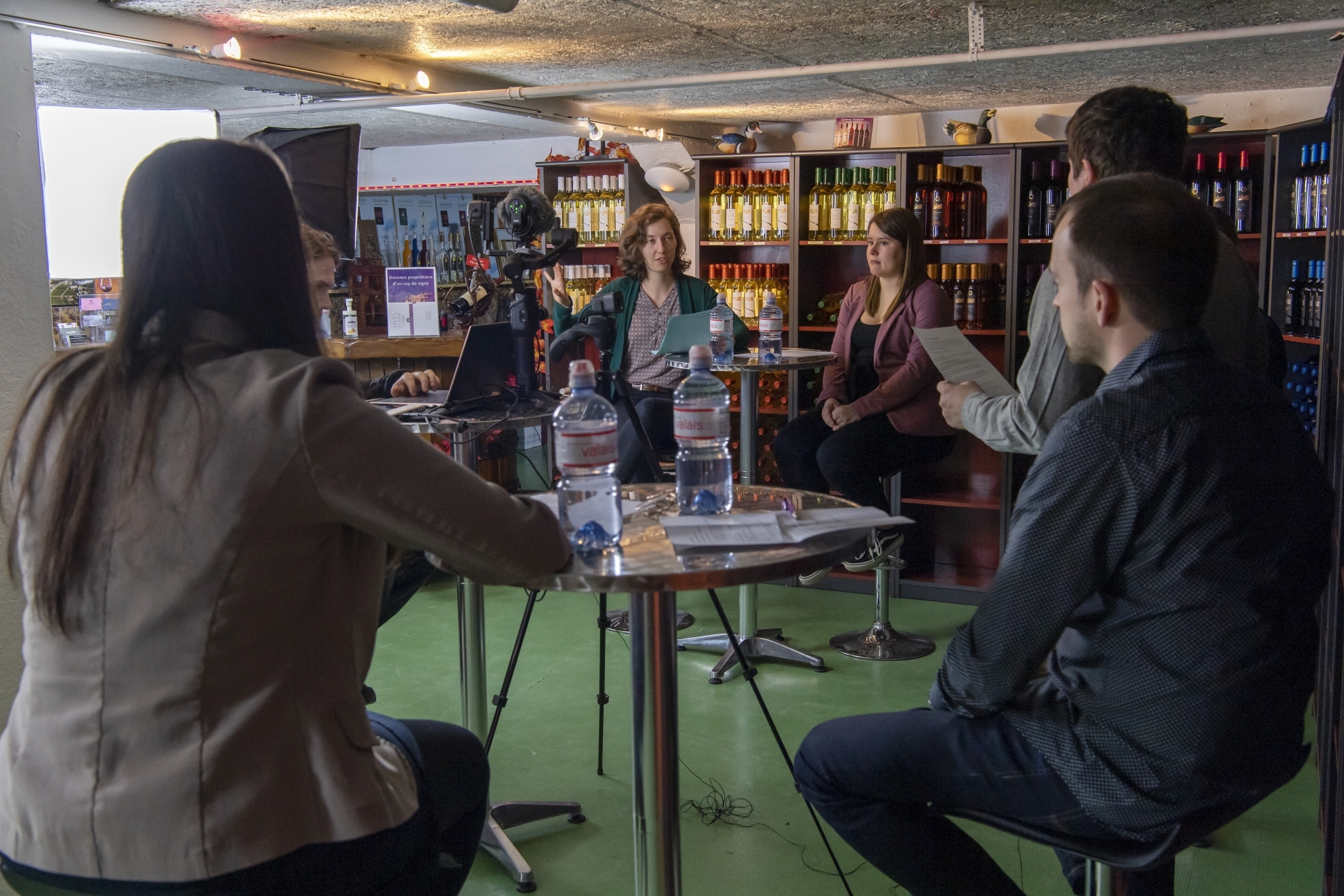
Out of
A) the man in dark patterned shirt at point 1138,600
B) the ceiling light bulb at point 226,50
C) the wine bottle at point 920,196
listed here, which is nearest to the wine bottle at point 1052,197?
the wine bottle at point 920,196

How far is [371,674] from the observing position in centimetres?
384

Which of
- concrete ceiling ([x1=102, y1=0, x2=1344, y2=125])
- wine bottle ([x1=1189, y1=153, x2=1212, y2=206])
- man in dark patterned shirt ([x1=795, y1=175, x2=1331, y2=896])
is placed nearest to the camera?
man in dark patterned shirt ([x1=795, y1=175, x2=1331, y2=896])

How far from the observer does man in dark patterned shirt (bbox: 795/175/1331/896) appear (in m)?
1.36

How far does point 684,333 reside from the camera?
392 cm

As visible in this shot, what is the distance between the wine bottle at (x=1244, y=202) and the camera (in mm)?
4441

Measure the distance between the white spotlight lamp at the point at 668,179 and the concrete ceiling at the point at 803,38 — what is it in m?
0.51

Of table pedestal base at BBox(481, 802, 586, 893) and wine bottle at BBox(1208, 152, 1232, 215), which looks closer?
table pedestal base at BBox(481, 802, 586, 893)

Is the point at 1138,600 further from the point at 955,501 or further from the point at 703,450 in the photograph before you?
the point at 955,501

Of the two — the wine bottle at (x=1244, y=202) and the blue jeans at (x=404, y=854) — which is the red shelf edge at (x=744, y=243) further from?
the blue jeans at (x=404, y=854)

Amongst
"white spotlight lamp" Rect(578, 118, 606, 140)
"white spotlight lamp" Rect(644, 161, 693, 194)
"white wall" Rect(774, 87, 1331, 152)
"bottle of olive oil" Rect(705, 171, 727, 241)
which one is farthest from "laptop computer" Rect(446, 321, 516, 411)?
"white spotlight lamp" Rect(644, 161, 693, 194)

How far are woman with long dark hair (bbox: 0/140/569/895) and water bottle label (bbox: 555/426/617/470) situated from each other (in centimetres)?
33


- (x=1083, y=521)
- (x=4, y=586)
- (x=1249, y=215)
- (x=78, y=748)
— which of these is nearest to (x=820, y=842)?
(x=1083, y=521)

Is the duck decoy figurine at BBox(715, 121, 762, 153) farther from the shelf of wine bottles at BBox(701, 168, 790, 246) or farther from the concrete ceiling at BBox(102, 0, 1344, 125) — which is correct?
the concrete ceiling at BBox(102, 0, 1344, 125)

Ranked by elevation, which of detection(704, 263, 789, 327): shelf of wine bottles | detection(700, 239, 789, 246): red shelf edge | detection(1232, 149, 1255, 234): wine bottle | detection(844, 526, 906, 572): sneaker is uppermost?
detection(1232, 149, 1255, 234): wine bottle
